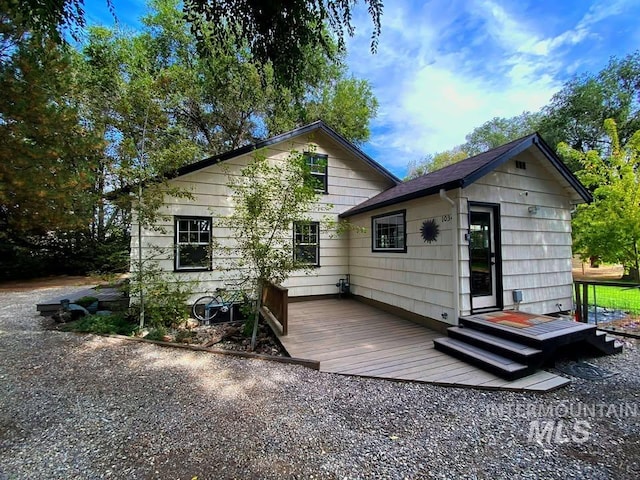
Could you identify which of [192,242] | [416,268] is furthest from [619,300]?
[192,242]

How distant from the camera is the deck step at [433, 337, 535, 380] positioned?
11.7 feet

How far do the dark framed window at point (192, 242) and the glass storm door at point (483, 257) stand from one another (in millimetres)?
5803

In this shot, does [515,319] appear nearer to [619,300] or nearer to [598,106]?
[619,300]

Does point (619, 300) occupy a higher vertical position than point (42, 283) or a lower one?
lower

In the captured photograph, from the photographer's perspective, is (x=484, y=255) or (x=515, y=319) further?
(x=484, y=255)

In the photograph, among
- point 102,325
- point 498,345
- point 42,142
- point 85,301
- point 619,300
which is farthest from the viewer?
point 42,142

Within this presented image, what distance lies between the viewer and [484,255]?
5.43 meters

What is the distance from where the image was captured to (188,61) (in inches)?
600

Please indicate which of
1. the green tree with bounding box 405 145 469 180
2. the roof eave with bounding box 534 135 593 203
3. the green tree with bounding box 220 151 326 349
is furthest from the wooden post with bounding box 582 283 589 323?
the green tree with bounding box 405 145 469 180

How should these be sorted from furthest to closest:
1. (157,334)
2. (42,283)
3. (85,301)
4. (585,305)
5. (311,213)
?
(42,283) < (311,213) < (85,301) < (585,305) < (157,334)

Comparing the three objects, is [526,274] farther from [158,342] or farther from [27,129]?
[27,129]

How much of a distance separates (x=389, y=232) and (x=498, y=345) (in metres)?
3.63

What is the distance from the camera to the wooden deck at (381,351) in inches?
140

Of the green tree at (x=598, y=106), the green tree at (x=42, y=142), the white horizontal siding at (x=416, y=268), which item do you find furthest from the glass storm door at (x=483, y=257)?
the green tree at (x=598, y=106)
